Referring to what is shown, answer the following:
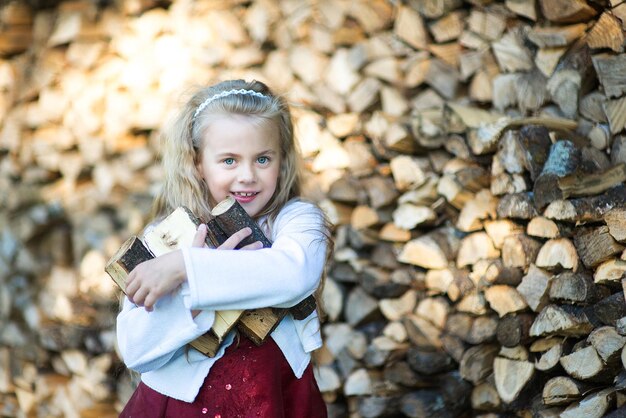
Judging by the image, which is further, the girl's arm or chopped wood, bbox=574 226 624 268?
chopped wood, bbox=574 226 624 268

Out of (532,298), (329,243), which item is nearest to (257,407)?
A: (329,243)

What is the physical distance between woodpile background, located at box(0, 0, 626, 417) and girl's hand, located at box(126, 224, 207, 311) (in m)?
0.98

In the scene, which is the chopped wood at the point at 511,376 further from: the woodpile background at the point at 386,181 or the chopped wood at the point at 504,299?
the chopped wood at the point at 504,299

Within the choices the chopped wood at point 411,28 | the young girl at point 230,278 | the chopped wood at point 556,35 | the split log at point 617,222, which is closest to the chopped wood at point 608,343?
the split log at point 617,222

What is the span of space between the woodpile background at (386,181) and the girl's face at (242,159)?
28.4 inches

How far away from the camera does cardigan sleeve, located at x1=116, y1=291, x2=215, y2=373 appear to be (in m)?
1.72

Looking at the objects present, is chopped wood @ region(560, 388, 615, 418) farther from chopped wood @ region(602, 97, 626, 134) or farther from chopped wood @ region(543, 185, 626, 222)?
chopped wood @ region(602, 97, 626, 134)

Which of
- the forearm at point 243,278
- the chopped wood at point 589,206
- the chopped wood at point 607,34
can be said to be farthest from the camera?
the chopped wood at point 607,34

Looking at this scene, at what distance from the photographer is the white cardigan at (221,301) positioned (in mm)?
1683

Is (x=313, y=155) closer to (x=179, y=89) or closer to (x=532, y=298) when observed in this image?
(x=179, y=89)

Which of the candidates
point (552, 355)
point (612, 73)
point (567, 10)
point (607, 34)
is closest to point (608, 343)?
point (552, 355)

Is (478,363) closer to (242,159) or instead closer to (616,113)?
(616,113)

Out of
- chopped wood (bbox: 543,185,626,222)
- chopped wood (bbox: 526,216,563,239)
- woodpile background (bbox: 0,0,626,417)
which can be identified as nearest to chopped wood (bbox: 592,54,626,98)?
woodpile background (bbox: 0,0,626,417)

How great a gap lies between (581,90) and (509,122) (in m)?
0.22
